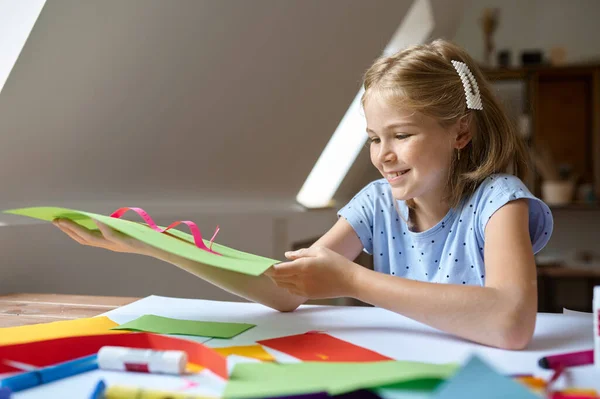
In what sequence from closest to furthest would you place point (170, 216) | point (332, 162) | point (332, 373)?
1. point (332, 373)
2. point (170, 216)
3. point (332, 162)

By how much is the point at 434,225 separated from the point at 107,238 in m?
0.67

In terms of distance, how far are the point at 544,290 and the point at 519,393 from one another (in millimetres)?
3839

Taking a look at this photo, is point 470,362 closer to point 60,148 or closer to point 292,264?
point 292,264

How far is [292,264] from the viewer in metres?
0.96

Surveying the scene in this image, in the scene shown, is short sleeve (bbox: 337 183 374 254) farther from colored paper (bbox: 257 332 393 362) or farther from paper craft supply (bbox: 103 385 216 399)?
paper craft supply (bbox: 103 385 216 399)

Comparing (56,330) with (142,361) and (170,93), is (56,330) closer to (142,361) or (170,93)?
(142,361)

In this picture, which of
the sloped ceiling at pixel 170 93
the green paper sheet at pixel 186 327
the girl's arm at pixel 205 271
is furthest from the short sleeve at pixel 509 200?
the sloped ceiling at pixel 170 93

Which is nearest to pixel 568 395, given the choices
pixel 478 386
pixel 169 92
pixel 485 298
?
pixel 478 386

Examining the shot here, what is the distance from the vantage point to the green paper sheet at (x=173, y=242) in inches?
35.0

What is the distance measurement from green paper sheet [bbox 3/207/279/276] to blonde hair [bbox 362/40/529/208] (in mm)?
440

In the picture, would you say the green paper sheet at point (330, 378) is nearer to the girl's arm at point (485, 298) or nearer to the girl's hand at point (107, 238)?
the girl's arm at point (485, 298)

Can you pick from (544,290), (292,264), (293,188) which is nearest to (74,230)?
(292,264)

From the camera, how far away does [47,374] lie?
729mm

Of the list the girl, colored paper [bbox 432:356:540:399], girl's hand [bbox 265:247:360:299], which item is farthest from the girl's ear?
colored paper [bbox 432:356:540:399]
